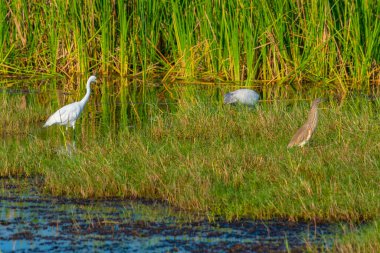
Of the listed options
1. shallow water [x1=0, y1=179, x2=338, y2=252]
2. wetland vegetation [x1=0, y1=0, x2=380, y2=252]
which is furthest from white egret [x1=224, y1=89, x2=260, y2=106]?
shallow water [x1=0, y1=179, x2=338, y2=252]

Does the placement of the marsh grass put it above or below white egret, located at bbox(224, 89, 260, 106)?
below

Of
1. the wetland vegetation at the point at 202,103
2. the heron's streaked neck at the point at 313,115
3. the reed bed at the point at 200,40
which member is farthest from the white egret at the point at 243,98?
the heron's streaked neck at the point at 313,115

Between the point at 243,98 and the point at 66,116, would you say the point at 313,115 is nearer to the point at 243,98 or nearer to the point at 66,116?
the point at 66,116

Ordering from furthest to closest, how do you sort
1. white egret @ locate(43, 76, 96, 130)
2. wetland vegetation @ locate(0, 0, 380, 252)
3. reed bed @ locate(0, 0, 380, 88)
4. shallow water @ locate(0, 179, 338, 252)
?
1. reed bed @ locate(0, 0, 380, 88)
2. white egret @ locate(43, 76, 96, 130)
3. wetland vegetation @ locate(0, 0, 380, 252)
4. shallow water @ locate(0, 179, 338, 252)

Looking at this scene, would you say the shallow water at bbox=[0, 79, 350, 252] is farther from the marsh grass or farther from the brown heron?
the brown heron

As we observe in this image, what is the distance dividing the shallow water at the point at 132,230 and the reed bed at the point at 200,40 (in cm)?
691

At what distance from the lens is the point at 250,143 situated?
8586mm

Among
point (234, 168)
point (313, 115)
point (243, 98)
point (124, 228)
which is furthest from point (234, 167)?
point (243, 98)

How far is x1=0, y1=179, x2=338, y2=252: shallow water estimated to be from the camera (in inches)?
222

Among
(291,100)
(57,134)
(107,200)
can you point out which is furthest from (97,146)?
(291,100)

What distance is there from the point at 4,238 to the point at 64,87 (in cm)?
871

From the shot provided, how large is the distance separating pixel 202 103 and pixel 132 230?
4.45m

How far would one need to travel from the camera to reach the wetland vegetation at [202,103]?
6.79m

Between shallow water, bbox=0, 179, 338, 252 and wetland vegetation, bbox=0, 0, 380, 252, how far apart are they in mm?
216
